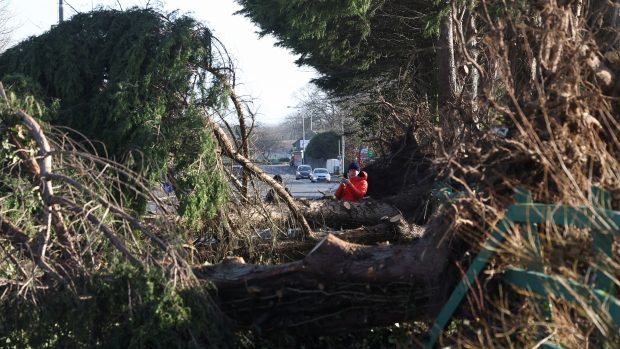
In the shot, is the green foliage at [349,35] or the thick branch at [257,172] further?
the green foliage at [349,35]

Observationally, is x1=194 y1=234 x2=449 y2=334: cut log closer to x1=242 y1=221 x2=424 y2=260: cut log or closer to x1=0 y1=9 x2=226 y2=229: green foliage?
Result: x1=0 y1=9 x2=226 y2=229: green foliage

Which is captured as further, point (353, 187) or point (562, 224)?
point (353, 187)

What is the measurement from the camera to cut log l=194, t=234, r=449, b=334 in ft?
17.1

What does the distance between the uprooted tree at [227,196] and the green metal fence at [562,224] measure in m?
0.07

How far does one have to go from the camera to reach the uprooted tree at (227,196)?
4242mm

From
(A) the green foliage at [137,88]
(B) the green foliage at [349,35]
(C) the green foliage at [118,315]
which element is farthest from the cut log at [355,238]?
(C) the green foliage at [118,315]

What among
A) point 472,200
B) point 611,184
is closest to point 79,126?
point 472,200

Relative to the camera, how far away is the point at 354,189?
11.9 meters

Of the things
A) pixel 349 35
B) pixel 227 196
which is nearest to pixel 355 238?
pixel 227 196

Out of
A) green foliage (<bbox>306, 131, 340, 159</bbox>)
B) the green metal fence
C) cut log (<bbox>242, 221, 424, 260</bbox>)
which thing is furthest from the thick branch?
green foliage (<bbox>306, 131, 340, 159</bbox>)

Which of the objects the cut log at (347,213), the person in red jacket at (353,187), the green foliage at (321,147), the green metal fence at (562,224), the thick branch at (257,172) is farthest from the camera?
the green foliage at (321,147)

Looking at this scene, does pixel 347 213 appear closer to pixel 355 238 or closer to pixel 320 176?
pixel 355 238

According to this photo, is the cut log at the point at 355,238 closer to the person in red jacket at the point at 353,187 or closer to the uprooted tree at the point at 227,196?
the uprooted tree at the point at 227,196

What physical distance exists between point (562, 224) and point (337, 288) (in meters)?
1.96
